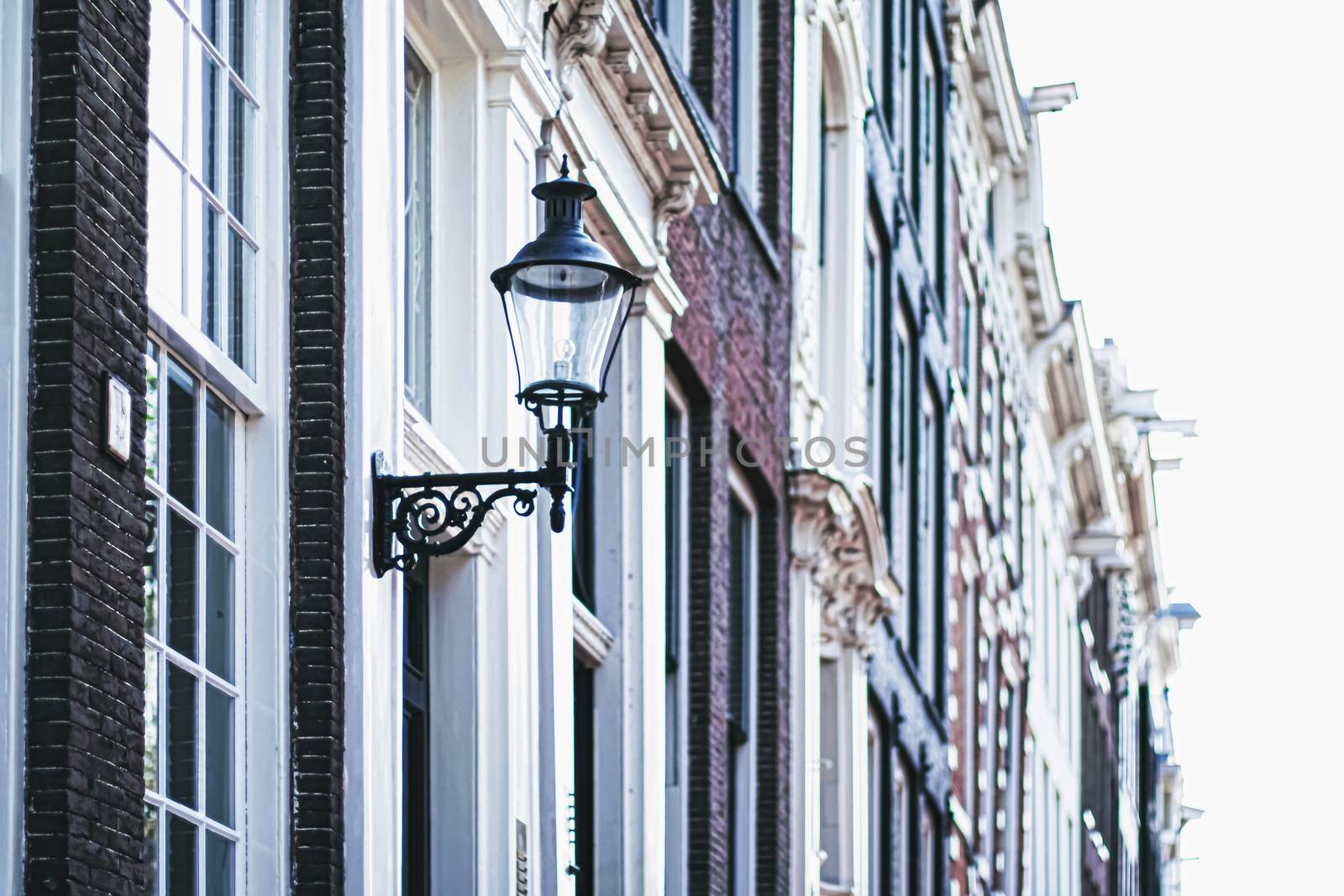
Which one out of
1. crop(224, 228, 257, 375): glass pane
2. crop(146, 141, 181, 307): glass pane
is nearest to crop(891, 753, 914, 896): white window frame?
crop(224, 228, 257, 375): glass pane

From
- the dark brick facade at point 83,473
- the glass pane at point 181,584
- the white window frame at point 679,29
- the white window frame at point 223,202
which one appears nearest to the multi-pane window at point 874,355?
the white window frame at point 679,29

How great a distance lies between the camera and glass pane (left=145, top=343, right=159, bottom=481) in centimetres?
884

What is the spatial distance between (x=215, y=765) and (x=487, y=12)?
4.22 m

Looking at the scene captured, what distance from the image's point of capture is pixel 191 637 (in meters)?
9.11

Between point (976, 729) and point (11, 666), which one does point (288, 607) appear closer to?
point (11, 666)

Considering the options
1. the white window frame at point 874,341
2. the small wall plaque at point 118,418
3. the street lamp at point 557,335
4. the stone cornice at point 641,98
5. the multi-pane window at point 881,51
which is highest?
the multi-pane window at point 881,51

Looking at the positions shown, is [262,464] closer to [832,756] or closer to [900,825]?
[832,756]

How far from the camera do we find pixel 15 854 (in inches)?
295

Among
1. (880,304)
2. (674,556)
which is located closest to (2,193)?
(674,556)

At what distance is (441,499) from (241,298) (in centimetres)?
97

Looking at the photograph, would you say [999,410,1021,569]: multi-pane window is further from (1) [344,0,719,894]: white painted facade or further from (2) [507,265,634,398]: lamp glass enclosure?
(2) [507,265,634,398]: lamp glass enclosure

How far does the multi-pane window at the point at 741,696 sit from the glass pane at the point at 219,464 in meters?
9.04

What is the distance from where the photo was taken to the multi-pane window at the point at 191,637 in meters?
8.80

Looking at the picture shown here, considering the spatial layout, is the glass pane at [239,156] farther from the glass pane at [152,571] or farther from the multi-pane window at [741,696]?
the multi-pane window at [741,696]
